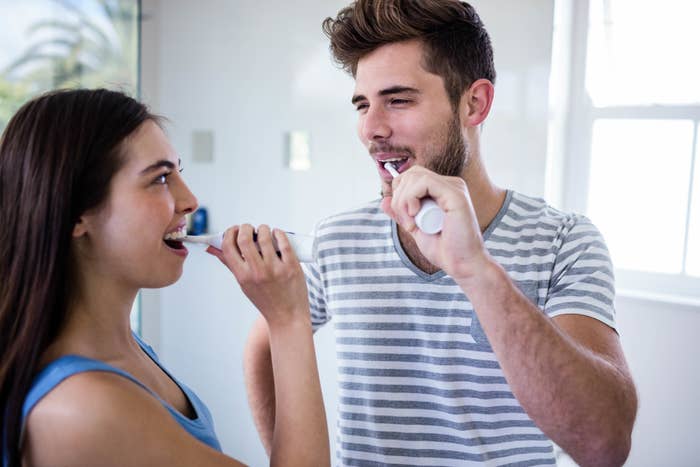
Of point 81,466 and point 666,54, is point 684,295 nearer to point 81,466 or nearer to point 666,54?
point 666,54

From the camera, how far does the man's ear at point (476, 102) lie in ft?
3.92

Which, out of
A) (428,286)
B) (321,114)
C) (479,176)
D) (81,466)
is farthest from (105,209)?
(321,114)

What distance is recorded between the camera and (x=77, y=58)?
2.34 meters

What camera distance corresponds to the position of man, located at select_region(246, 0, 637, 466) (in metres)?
0.84

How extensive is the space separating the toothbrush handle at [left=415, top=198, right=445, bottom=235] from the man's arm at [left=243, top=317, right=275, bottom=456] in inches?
20.3

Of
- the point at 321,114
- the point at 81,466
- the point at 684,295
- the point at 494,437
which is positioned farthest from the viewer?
the point at 321,114

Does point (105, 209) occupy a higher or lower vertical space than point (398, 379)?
higher

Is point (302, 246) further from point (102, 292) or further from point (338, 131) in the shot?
point (338, 131)

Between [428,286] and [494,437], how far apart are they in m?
0.27

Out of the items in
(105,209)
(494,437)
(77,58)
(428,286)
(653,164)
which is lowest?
(494,437)

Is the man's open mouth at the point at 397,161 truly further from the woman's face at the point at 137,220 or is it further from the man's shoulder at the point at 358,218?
the woman's face at the point at 137,220

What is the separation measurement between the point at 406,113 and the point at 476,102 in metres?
0.16

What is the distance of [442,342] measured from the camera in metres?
1.06

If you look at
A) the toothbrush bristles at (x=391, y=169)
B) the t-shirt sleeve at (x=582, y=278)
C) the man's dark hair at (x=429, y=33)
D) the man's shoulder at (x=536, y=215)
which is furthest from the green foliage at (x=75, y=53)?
the t-shirt sleeve at (x=582, y=278)
